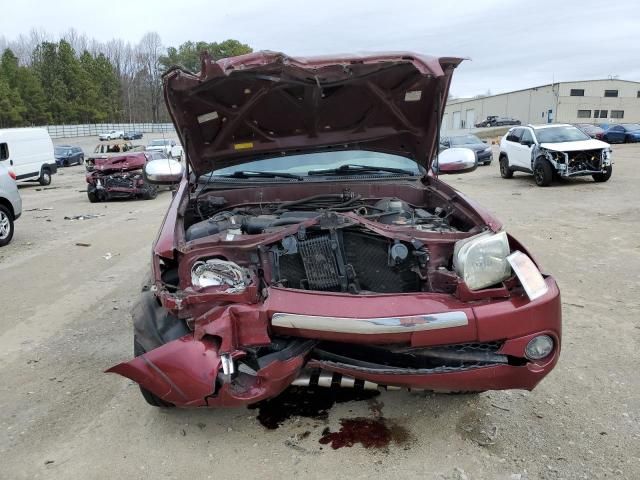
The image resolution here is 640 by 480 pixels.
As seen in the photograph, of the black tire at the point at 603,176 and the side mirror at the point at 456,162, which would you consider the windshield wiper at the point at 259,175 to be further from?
the black tire at the point at 603,176

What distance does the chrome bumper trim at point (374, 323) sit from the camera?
7.78 ft

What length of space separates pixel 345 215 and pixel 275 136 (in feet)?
5.15

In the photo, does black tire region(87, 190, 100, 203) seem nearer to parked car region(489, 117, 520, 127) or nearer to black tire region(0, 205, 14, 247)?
black tire region(0, 205, 14, 247)

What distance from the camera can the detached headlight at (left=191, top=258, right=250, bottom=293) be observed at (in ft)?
8.56

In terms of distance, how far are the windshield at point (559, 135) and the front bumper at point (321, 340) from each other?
42.8ft

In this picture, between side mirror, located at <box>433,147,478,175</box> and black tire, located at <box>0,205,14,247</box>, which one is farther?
black tire, located at <box>0,205,14,247</box>

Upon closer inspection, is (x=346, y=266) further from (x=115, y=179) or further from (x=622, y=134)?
(x=622, y=134)

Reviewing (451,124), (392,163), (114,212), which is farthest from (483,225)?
(451,124)

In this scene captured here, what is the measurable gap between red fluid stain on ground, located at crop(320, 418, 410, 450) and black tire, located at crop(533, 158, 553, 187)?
12.4 m

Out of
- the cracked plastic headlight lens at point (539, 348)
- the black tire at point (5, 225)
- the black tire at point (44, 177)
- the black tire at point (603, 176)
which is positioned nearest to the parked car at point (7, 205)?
the black tire at point (5, 225)

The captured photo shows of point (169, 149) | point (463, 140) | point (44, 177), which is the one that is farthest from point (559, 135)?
point (44, 177)

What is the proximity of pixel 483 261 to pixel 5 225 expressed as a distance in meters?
8.50

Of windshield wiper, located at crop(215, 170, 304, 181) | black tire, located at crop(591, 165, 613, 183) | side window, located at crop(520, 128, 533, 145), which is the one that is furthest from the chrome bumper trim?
side window, located at crop(520, 128, 533, 145)

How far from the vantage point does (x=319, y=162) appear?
425 centimetres
